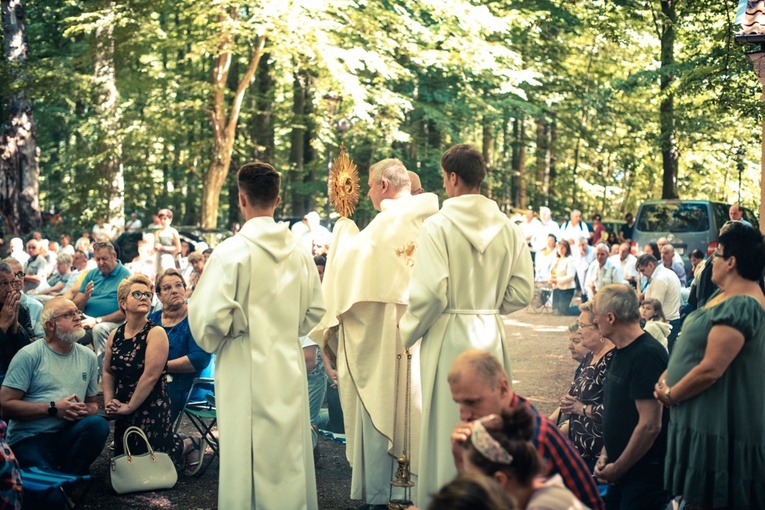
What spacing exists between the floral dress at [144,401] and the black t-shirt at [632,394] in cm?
337

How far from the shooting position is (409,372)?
6.43m

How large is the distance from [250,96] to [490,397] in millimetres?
23789

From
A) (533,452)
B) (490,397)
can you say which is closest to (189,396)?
(490,397)

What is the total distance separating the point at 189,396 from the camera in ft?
25.6

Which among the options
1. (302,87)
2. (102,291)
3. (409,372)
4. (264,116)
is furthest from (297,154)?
(409,372)

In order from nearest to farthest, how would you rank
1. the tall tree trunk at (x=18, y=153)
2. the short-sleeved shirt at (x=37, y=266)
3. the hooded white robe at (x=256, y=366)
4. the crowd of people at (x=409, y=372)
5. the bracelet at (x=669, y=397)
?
the crowd of people at (x=409, y=372) < the bracelet at (x=669, y=397) < the hooded white robe at (x=256, y=366) < the short-sleeved shirt at (x=37, y=266) < the tall tree trunk at (x=18, y=153)

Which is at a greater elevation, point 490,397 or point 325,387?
point 490,397

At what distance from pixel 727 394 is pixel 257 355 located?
2.54 metres

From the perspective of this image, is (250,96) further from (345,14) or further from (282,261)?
(282,261)

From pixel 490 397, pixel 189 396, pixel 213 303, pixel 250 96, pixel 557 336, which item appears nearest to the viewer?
pixel 490 397

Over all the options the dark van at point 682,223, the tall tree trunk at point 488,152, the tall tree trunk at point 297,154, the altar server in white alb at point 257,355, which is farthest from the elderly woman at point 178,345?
the tall tree trunk at point 297,154

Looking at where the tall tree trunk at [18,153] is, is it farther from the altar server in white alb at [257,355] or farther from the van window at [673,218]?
the altar server in white alb at [257,355]

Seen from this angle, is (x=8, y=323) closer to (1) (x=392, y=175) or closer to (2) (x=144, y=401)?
(2) (x=144, y=401)

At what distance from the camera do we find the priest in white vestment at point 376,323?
6355mm
